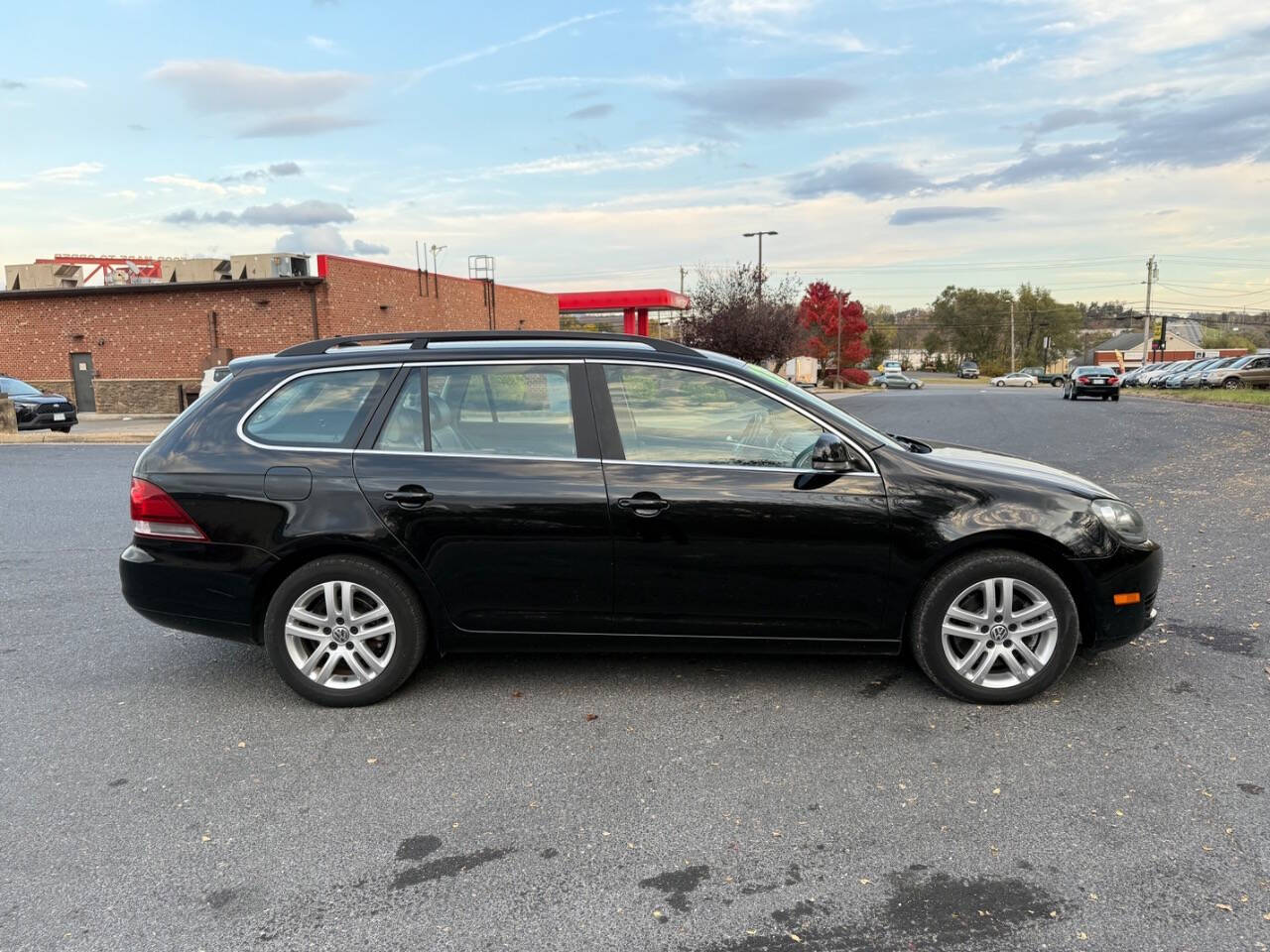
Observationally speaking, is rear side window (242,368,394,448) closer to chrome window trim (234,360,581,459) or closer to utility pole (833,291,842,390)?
chrome window trim (234,360,581,459)

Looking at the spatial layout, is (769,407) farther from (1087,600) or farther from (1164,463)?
(1164,463)

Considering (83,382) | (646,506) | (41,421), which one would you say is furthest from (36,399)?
(646,506)

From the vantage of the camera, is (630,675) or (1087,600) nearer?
(1087,600)

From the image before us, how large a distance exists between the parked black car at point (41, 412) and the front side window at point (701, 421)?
865 inches

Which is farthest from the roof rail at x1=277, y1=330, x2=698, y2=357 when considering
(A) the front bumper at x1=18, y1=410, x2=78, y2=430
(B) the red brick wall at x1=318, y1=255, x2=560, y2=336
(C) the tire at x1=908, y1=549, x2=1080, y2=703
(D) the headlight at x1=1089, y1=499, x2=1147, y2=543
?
(B) the red brick wall at x1=318, y1=255, x2=560, y2=336

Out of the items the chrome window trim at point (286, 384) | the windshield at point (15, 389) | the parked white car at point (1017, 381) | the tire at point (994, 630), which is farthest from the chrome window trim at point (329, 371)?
the parked white car at point (1017, 381)

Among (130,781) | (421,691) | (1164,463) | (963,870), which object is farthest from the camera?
(1164,463)

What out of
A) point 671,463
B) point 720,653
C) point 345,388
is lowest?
point 720,653

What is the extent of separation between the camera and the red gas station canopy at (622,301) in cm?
4544

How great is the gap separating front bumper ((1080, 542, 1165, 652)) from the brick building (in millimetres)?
26885

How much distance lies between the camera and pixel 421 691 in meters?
4.25

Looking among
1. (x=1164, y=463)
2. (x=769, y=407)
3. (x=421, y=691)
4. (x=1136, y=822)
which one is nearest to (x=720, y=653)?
(x=769, y=407)

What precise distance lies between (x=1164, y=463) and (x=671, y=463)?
11.5m

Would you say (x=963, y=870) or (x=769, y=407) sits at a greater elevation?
(x=769, y=407)
